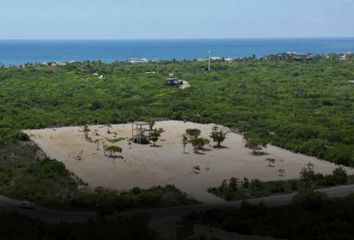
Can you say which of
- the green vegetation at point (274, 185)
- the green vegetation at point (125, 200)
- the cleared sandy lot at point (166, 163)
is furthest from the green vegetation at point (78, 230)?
the green vegetation at point (274, 185)

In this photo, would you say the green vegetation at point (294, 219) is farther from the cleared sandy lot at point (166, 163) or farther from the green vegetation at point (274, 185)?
the cleared sandy lot at point (166, 163)

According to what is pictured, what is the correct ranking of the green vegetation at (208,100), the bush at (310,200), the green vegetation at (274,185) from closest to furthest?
the bush at (310,200), the green vegetation at (274,185), the green vegetation at (208,100)

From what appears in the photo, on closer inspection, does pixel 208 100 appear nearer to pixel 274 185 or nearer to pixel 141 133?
pixel 141 133

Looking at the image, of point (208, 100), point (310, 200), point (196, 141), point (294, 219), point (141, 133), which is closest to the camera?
point (294, 219)

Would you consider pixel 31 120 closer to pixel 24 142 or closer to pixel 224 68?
pixel 24 142

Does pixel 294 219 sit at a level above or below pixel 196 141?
above

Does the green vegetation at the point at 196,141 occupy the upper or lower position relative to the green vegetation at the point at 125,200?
lower

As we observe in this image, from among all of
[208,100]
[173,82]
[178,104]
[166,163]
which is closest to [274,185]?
[166,163]

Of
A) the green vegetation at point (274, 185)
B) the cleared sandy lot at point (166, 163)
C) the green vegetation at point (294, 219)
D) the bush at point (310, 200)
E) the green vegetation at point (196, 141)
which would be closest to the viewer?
the green vegetation at point (294, 219)

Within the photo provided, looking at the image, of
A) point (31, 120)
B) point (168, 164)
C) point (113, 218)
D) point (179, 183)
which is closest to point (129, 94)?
point (31, 120)
